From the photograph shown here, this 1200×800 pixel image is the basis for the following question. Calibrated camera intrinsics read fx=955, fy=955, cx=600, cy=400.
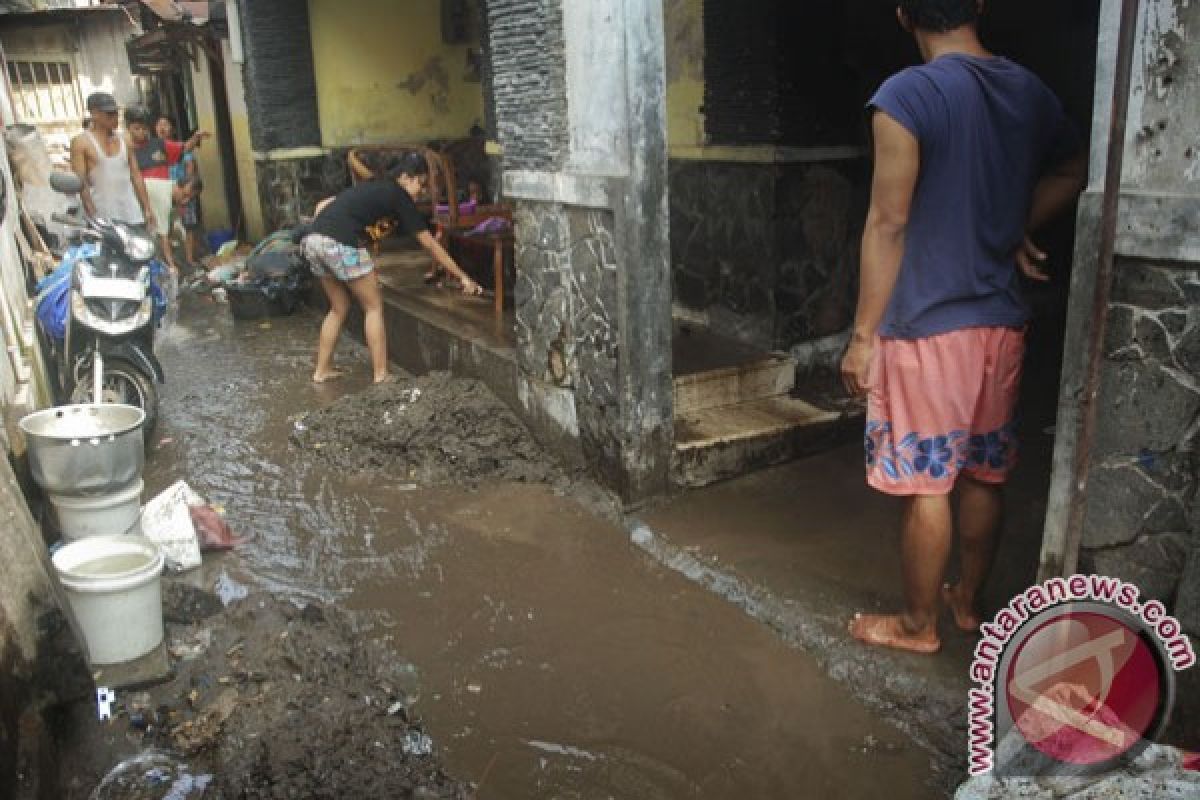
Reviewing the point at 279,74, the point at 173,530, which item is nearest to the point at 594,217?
the point at 173,530

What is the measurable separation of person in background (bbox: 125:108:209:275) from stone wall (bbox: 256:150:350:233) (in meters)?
1.26

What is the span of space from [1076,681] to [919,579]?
0.67 metres

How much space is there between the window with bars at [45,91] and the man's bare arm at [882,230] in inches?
801

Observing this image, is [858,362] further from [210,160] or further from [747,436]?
[210,160]

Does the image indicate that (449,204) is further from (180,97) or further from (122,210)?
(180,97)

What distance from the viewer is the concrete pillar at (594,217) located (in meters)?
4.66

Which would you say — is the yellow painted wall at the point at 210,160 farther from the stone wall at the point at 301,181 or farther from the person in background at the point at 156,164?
the stone wall at the point at 301,181

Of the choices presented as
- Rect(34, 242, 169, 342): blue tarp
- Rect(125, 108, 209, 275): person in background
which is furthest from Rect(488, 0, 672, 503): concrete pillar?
Rect(125, 108, 209, 275): person in background

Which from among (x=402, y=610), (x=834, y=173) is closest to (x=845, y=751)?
(x=402, y=610)

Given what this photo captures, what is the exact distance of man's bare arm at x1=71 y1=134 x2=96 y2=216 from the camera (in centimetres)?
881

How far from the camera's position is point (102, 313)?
568 centimetres

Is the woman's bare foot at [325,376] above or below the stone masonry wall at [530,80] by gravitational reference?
below

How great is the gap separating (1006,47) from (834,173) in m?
1.54

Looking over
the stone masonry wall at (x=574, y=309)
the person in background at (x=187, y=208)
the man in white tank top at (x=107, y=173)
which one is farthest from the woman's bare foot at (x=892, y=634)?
the person in background at (x=187, y=208)
